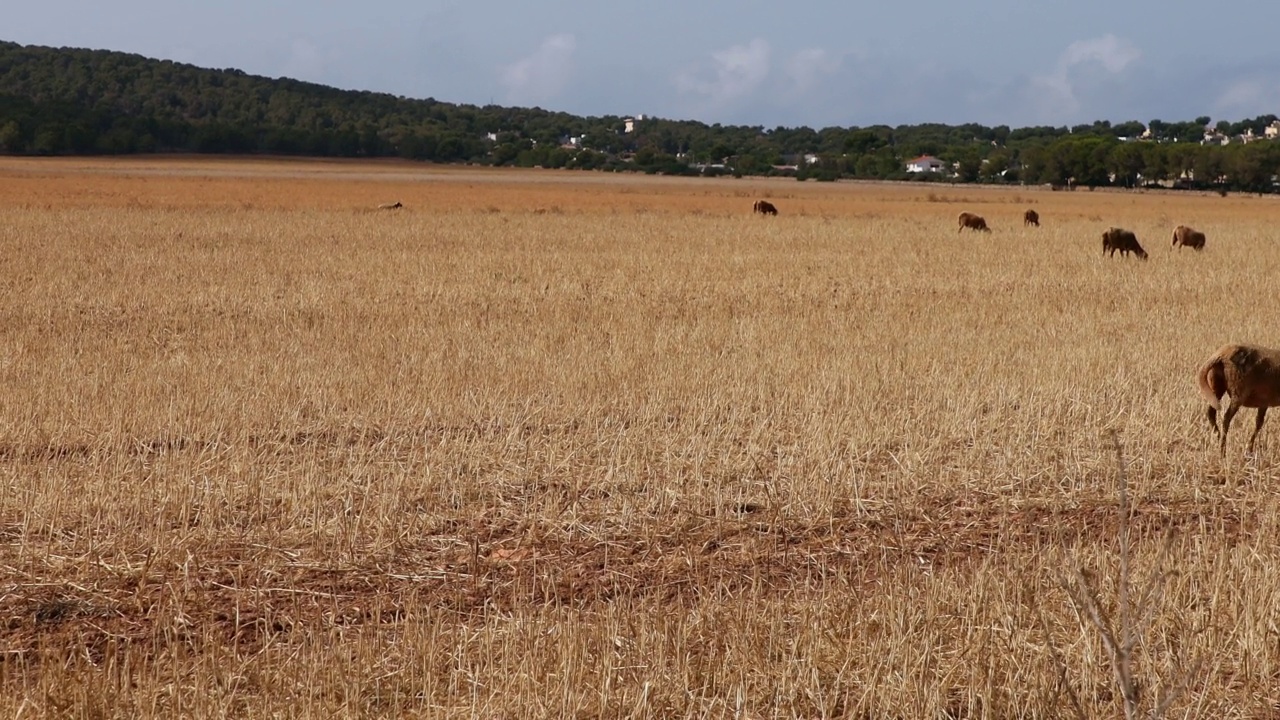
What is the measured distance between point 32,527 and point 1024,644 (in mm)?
5121

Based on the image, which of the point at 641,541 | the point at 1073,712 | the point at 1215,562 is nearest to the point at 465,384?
the point at 641,541

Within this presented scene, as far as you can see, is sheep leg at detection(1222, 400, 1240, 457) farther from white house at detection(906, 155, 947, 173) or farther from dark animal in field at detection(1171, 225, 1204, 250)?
white house at detection(906, 155, 947, 173)

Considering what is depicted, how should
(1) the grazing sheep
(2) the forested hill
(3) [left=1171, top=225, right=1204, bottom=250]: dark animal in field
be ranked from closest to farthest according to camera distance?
(1) the grazing sheep, (3) [left=1171, top=225, right=1204, bottom=250]: dark animal in field, (2) the forested hill

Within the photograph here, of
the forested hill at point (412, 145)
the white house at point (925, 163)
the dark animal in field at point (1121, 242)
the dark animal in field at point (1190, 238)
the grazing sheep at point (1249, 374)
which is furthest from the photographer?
the white house at point (925, 163)

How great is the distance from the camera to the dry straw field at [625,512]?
5.06 meters

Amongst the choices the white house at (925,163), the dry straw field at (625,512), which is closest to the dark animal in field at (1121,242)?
the dry straw field at (625,512)

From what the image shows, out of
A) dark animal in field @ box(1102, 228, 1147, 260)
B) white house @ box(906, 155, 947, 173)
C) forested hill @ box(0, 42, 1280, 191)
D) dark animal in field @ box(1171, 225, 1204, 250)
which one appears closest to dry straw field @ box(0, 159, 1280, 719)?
dark animal in field @ box(1102, 228, 1147, 260)

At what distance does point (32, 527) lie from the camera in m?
7.08

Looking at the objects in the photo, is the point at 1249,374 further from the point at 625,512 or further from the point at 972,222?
the point at 972,222

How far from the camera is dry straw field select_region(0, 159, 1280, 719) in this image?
5062mm

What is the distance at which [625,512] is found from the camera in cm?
757

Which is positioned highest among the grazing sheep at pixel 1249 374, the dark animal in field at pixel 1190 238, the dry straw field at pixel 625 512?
the grazing sheep at pixel 1249 374

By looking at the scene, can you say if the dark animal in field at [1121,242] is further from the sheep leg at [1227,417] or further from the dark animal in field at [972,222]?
the sheep leg at [1227,417]

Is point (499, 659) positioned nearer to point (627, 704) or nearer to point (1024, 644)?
point (627, 704)
